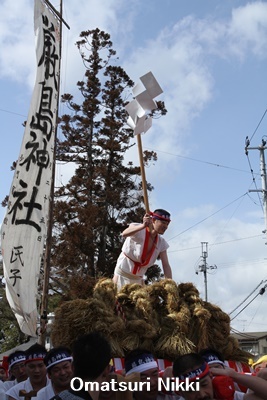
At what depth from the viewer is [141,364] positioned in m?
3.77

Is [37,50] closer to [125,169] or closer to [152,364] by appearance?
[152,364]

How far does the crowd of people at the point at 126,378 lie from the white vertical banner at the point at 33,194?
2381mm

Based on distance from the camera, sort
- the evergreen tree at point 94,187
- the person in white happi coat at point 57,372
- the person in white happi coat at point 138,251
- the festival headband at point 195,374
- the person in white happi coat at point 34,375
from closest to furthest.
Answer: the festival headband at point 195,374
the person in white happi coat at point 57,372
the person in white happi coat at point 34,375
the person in white happi coat at point 138,251
the evergreen tree at point 94,187

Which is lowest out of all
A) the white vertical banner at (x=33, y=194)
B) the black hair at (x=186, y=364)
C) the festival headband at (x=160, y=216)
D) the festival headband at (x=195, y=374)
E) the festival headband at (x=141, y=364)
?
the festival headband at (x=195, y=374)

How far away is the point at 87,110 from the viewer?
20.5 metres

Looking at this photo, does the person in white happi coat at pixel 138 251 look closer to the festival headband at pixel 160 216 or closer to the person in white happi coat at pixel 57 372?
the festival headband at pixel 160 216

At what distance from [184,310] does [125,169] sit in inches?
595

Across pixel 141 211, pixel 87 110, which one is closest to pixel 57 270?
pixel 141 211

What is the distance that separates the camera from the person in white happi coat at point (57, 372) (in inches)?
160

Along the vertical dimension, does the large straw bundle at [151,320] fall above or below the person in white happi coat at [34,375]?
above

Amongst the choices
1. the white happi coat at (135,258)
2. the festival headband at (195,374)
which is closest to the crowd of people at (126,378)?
the festival headband at (195,374)

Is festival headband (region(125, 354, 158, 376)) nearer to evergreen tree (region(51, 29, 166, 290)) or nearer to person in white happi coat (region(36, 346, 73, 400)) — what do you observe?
person in white happi coat (region(36, 346, 73, 400))

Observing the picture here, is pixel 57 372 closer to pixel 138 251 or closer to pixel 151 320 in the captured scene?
pixel 151 320

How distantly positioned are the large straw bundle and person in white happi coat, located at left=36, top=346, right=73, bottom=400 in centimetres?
47
